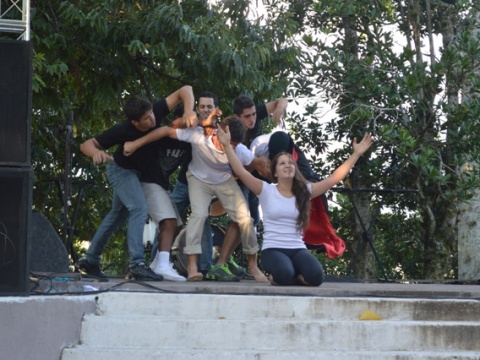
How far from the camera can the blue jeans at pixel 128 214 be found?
355 inches

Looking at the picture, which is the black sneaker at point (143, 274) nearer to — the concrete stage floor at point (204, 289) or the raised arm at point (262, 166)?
the concrete stage floor at point (204, 289)

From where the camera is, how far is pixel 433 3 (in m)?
→ 15.1

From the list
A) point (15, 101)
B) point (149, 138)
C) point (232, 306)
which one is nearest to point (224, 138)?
point (149, 138)

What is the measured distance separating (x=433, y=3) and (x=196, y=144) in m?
6.71

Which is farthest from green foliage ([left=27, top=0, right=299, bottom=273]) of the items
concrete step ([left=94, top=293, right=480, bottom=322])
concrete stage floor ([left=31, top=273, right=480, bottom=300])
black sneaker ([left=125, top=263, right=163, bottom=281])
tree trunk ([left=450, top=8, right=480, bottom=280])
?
concrete step ([left=94, top=293, right=480, bottom=322])

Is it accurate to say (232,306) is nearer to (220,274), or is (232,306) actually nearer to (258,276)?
(220,274)

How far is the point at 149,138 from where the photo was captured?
9.12 meters

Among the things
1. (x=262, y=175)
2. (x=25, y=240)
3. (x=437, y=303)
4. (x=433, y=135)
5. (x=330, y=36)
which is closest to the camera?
(x=25, y=240)

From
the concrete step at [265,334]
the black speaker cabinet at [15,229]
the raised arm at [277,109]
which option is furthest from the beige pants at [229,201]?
the black speaker cabinet at [15,229]

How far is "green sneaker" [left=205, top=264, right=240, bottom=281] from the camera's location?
9.29 metres

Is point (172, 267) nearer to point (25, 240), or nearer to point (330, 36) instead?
point (25, 240)

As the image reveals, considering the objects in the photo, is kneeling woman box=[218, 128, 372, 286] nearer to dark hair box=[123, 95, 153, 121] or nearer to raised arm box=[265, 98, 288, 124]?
dark hair box=[123, 95, 153, 121]

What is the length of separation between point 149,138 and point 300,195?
1298mm

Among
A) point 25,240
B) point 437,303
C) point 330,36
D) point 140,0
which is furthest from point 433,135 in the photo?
point 25,240
